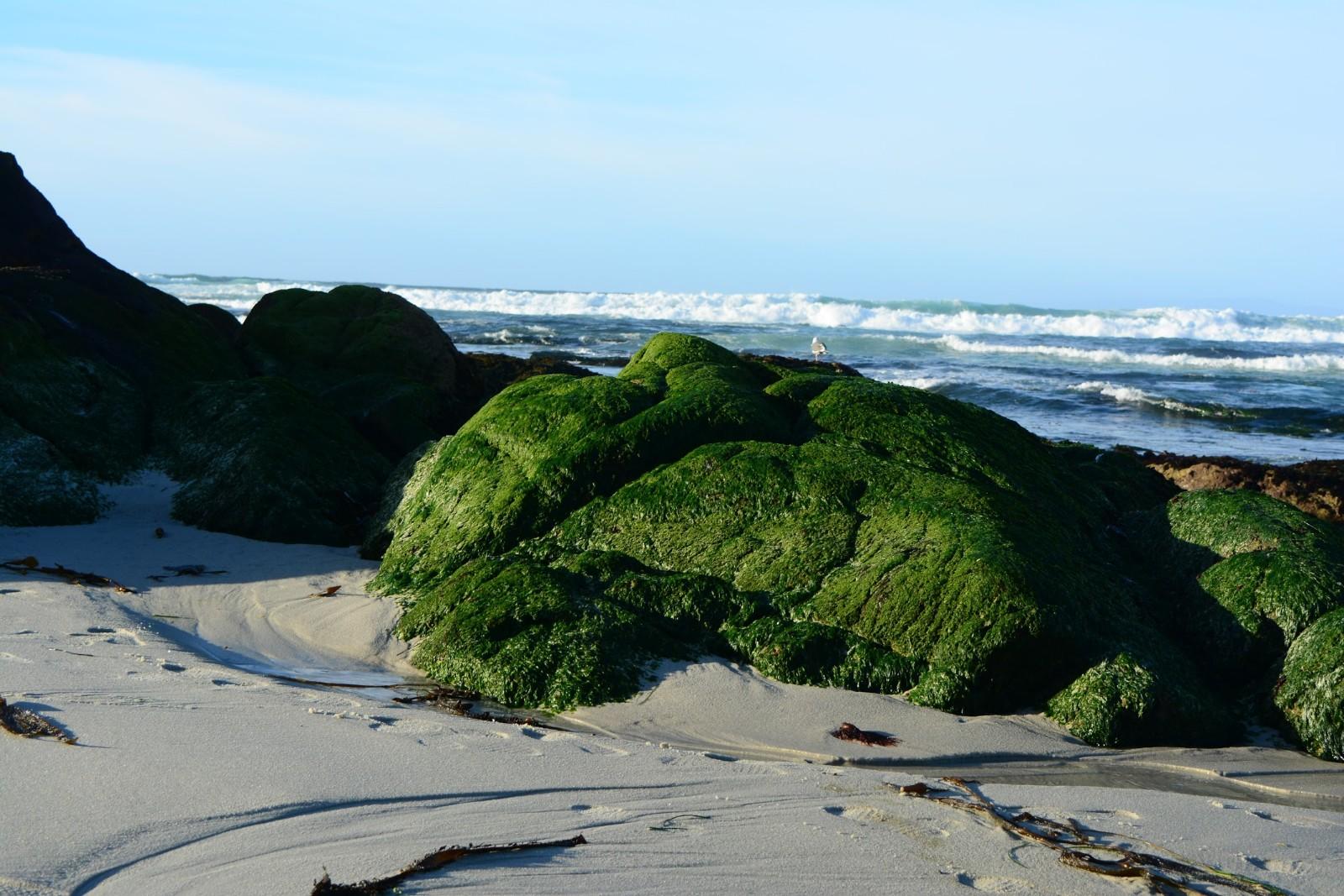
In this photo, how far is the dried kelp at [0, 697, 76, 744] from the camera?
4453 mm

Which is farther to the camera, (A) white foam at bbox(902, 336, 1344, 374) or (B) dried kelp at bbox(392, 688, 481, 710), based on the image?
(A) white foam at bbox(902, 336, 1344, 374)

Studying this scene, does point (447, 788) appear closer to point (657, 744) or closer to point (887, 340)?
point (657, 744)

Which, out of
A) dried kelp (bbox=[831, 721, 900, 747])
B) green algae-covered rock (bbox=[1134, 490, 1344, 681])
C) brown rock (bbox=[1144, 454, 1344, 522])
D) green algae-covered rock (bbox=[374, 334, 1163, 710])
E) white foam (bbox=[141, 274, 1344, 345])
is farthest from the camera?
white foam (bbox=[141, 274, 1344, 345])

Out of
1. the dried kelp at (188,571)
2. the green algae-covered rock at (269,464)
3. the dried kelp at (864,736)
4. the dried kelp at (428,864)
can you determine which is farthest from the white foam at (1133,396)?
the dried kelp at (428,864)

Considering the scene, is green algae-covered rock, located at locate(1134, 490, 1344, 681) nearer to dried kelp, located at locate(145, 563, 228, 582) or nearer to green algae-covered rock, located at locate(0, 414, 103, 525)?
dried kelp, located at locate(145, 563, 228, 582)

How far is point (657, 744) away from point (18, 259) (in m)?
9.46

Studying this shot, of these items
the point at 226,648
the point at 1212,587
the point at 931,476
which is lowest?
the point at 226,648

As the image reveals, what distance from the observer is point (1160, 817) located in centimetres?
452

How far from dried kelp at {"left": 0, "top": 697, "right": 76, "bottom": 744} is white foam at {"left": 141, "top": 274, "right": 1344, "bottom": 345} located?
49871 mm

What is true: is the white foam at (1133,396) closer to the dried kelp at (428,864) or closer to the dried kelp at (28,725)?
the dried kelp at (428,864)

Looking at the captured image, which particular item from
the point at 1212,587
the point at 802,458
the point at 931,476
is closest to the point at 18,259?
the point at 802,458

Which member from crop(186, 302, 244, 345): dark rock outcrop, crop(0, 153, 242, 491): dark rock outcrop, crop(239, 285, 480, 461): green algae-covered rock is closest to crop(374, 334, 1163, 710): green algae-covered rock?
crop(239, 285, 480, 461): green algae-covered rock

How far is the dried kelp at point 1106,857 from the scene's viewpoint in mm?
3861

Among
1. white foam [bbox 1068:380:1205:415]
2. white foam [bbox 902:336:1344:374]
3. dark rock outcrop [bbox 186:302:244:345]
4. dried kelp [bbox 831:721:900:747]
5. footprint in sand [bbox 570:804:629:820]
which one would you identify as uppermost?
white foam [bbox 902:336:1344:374]
